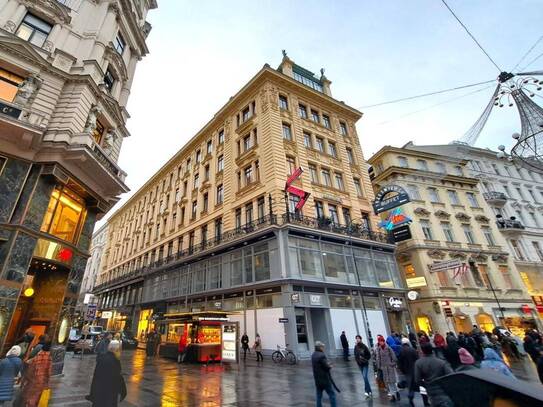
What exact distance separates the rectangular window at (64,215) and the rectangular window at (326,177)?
18.1 meters

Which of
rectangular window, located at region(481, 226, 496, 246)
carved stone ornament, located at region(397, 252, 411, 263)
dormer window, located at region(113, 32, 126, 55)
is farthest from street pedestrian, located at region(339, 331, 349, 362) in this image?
rectangular window, located at region(481, 226, 496, 246)

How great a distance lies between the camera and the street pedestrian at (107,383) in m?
4.88

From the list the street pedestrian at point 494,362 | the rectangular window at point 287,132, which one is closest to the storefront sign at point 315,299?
the street pedestrian at point 494,362

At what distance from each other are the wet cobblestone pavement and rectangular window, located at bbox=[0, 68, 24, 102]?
11879 millimetres

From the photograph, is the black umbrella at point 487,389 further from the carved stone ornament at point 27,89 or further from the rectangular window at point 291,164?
the rectangular window at point 291,164

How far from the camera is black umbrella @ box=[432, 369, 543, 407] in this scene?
1.26 metres

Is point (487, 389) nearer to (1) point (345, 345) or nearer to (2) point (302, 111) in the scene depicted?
(1) point (345, 345)

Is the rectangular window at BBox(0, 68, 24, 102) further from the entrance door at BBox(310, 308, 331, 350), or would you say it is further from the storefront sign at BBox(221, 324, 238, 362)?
the entrance door at BBox(310, 308, 331, 350)

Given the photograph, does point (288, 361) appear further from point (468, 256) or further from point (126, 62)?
point (468, 256)

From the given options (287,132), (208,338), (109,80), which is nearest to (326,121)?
(287,132)

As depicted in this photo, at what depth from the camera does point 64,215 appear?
1289cm

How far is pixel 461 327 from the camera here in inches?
1040

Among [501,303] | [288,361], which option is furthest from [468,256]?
[288,361]

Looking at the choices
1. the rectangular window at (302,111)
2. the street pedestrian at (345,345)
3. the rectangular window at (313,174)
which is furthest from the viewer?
the rectangular window at (302,111)
